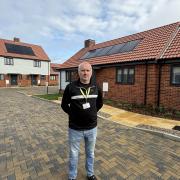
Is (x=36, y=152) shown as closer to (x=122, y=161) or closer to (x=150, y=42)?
(x=122, y=161)

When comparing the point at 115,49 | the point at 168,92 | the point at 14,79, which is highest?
the point at 115,49

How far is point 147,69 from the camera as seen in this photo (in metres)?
9.74

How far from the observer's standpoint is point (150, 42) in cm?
1170

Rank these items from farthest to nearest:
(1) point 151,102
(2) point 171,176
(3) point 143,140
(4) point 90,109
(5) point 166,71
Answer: (1) point 151,102 < (5) point 166,71 < (3) point 143,140 < (2) point 171,176 < (4) point 90,109

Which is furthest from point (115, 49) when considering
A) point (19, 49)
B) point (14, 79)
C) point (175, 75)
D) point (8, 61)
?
point (19, 49)

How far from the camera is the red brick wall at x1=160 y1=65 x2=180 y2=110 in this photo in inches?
338

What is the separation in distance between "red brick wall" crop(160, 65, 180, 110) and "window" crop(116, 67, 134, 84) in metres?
2.09

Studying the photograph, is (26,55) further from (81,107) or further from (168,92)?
(81,107)

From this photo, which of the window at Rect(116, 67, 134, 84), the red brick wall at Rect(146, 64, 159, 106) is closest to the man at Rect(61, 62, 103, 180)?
the red brick wall at Rect(146, 64, 159, 106)

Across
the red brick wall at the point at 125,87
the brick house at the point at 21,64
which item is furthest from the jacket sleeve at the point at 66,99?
the brick house at the point at 21,64

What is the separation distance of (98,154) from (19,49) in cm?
3151

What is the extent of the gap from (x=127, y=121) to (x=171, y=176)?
12.8 ft

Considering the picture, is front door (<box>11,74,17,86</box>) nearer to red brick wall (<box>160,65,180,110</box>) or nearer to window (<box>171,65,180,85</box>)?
red brick wall (<box>160,65,180,110</box>)

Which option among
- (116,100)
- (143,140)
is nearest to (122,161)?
(143,140)
